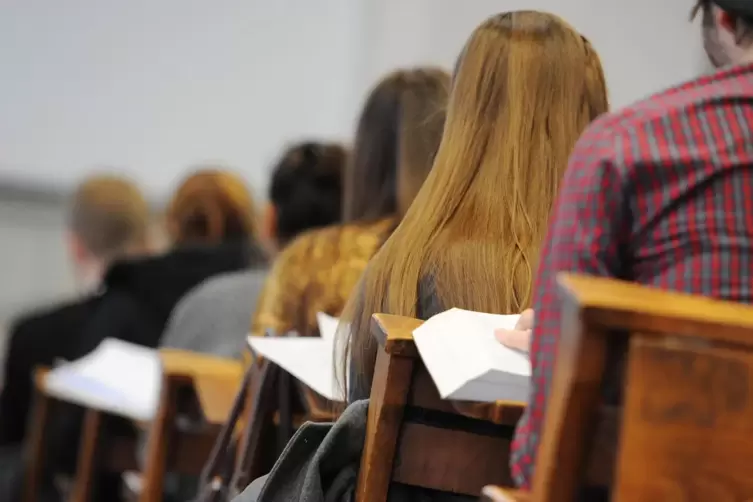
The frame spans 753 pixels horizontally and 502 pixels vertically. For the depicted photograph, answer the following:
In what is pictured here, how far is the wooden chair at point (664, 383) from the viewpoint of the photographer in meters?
0.85

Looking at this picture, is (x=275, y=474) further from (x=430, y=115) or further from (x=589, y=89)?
(x=430, y=115)

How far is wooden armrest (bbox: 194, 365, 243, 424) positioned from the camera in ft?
7.13

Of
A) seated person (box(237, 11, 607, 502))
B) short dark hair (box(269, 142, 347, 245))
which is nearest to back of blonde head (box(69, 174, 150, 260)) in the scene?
short dark hair (box(269, 142, 347, 245))

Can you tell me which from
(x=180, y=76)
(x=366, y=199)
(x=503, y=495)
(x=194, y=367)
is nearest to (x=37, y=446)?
(x=194, y=367)

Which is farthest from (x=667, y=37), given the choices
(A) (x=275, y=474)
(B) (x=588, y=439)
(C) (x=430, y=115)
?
(B) (x=588, y=439)

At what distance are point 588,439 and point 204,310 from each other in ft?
6.26

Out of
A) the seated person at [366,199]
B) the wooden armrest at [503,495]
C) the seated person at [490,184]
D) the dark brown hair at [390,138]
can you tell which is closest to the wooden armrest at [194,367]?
the seated person at [366,199]

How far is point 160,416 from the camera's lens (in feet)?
7.61

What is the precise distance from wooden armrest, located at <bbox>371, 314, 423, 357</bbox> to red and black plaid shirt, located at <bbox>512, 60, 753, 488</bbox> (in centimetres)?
21

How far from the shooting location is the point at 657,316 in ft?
2.77

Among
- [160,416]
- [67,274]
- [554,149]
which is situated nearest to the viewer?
[554,149]

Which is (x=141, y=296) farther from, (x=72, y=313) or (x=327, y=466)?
(x=327, y=466)

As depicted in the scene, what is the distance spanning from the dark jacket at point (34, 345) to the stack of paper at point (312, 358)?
167 cm

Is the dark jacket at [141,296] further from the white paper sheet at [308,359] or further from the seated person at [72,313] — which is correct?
the white paper sheet at [308,359]
